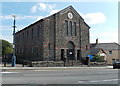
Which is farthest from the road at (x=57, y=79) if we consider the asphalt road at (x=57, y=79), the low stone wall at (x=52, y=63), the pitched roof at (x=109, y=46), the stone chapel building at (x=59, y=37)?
the pitched roof at (x=109, y=46)

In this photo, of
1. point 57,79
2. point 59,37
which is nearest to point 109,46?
point 59,37

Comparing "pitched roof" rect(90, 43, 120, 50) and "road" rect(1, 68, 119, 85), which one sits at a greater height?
"pitched roof" rect(90, 43, 120, 50)

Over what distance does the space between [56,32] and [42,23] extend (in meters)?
3.68

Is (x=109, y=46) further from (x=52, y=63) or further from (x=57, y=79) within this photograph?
(x=57, y=79)

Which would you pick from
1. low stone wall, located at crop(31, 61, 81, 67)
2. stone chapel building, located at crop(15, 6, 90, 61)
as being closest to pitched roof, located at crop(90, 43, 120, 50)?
stone chapel building, located at crop(15, 6, 90, 61)

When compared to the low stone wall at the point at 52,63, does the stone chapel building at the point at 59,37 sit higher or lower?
higher

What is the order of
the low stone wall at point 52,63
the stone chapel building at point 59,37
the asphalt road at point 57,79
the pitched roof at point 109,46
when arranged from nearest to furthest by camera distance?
the asphalt road at point 57,79 < the low stone wall at point 52,63 < the stone chapel building at point 59,37 < the pitched roof at point 109,46

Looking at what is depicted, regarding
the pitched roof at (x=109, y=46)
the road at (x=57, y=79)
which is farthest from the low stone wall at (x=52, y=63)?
the pitched roof at (x=109, y=46)

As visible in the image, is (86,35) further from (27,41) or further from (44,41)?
(27,41)

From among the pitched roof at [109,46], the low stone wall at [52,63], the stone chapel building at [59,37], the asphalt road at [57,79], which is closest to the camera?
the asphalt road at [57,79]

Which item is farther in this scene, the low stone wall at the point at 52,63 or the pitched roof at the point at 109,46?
the pitched roof at the point at 109,46

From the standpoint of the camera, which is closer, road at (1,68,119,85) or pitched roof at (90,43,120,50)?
road at (1,68,119,85)

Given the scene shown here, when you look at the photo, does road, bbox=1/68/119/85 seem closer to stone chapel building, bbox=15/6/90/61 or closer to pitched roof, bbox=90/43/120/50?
stone chapel building, bbox=15/6/90/61

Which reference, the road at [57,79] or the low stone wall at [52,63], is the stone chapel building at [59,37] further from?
the road at [57,79]
